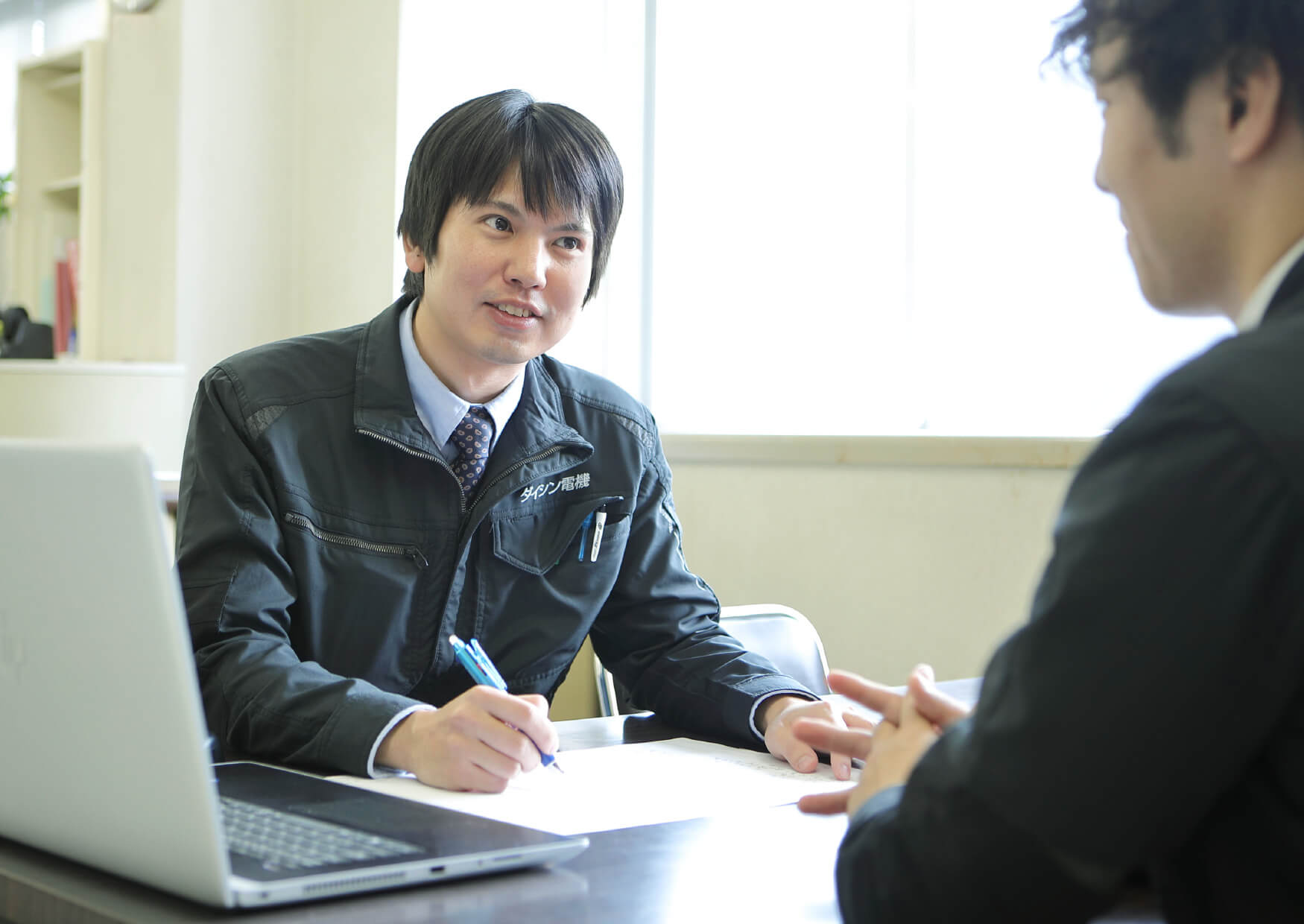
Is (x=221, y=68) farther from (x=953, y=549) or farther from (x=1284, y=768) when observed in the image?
(x=1284, y=768)

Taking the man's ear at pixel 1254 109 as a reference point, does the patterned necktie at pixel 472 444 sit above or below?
below

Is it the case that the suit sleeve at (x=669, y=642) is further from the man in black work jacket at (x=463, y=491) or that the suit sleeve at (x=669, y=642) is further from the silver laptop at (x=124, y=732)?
the silver laptop at (x=124, y=732)

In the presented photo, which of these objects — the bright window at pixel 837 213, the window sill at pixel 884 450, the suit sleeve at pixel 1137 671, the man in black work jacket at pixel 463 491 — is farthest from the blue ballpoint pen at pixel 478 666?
the bright window at pixel 837 213

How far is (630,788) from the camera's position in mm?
1104

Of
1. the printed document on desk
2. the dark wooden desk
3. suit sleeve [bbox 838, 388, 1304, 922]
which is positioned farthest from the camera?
the printed document on desk

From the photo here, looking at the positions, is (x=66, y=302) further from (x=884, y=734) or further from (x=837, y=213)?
(x=884, y=734)

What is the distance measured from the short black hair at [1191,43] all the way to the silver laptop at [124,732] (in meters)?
0.55

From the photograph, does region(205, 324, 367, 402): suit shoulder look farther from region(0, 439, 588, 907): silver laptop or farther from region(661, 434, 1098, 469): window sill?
region(661, 434, 1098, 469): window sill

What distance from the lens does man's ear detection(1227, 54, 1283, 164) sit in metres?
0.63

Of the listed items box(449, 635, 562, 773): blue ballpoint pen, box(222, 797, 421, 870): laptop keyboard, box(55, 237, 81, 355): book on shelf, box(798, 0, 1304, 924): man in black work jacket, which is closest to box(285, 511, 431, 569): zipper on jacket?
box(449, 635, 562, 773): blue ballpoint pen

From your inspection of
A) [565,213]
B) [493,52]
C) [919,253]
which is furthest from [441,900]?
[493,52]

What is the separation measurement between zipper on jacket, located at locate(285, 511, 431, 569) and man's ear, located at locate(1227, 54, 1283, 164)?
108cm

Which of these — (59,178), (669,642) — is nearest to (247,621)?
(669,642)

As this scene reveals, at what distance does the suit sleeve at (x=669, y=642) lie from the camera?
4.74 ft
